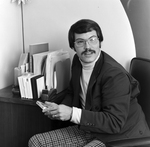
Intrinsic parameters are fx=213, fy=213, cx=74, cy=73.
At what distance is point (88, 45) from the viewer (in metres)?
1.36

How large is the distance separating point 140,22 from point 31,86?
101 cm

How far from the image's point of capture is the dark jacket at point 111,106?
1.19 metres

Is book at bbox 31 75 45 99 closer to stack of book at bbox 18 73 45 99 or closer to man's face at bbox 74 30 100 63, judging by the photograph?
stack of book at bbox 18 73 45 99

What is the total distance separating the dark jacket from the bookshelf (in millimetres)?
385

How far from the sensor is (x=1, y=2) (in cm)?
173

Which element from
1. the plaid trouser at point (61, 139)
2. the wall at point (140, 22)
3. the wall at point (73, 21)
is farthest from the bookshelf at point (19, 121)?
the wall at point (140, 22)

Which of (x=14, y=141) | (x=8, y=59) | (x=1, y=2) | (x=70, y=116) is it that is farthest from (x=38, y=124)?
(x=1, y=2)

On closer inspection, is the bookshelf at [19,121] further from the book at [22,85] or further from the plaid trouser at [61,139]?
the plaid trouser at [61,139]

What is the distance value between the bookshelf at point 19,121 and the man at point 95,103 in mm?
159

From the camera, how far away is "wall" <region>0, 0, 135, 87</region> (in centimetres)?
180

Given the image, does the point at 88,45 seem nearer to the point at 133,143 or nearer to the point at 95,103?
the point at 95,103

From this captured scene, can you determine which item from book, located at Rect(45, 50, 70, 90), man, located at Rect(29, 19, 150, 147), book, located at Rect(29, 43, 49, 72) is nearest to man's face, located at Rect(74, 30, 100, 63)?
man, located at Rect(29, 19, 150, 147)

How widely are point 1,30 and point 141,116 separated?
127 centimetres

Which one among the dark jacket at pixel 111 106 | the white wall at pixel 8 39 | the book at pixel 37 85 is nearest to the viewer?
the dark jacket at pixel 111 106
